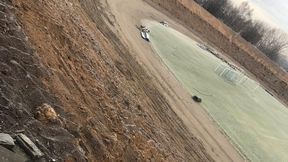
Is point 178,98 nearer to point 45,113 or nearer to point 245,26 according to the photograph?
point 45,113

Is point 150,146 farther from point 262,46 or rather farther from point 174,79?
point 262,46

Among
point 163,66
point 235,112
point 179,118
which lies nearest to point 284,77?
point 235,112

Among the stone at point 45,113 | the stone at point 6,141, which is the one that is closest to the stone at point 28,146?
the stone at point 6,141

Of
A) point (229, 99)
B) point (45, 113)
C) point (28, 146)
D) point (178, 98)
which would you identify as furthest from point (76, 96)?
point (229, 99)

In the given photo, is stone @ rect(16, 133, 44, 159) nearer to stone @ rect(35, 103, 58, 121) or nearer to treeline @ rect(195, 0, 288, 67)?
stone @ rect(35, 103, 58, 121)

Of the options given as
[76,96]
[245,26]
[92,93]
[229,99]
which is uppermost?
[76,96]

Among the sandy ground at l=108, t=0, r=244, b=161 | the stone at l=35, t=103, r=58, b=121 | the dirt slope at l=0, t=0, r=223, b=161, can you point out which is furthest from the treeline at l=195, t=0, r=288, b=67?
the stone at l=35, t=103, r=58, b=121
